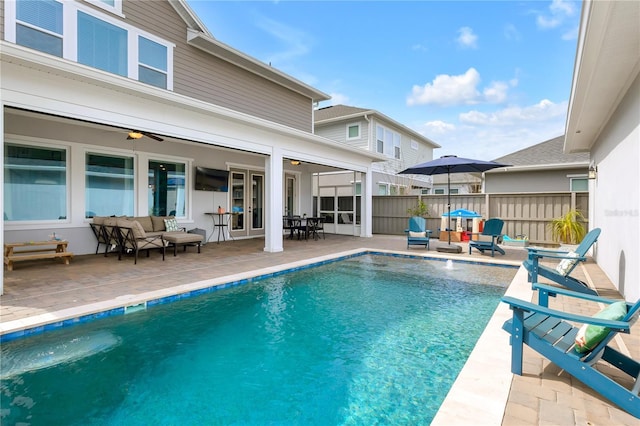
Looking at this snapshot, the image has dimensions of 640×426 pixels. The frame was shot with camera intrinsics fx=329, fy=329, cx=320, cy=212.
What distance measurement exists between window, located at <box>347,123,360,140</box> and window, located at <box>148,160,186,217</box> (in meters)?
9.14

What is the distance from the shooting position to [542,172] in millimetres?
14680

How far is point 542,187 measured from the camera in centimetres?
1467

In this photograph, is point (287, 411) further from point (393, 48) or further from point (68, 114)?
point (393, 48)

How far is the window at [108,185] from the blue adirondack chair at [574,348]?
9.45 metres

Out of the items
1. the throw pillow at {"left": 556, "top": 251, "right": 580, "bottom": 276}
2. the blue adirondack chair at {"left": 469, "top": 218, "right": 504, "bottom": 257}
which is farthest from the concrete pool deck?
the throw pillow at {"left": 556, "top": 251, "right": 580, "bottom": 276}

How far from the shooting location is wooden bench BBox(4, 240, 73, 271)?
21.2ft

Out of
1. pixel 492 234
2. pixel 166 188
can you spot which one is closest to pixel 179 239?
A: pixel 166 188

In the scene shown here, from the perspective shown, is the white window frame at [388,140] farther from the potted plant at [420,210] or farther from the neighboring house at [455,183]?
the neighboring house at [455,183]

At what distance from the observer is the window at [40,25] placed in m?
6.62

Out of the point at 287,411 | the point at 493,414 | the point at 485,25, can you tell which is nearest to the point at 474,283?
the point at 493,414

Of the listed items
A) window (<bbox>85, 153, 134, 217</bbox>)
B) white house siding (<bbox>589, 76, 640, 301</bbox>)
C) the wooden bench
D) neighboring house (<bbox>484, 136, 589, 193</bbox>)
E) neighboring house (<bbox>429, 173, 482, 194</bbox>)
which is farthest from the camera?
neighboring house (<bbox>429, 173, 482, 194</bbox>)

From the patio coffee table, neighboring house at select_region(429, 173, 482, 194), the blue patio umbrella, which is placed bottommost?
the patio coffee table

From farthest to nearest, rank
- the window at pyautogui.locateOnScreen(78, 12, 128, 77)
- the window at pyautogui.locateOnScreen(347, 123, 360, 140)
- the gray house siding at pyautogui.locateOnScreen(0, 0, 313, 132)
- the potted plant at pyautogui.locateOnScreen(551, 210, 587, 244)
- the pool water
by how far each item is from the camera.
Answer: the window at pyautogui.locateOnScreen(347, 123, 360, 140) < the potted plant at pyautogui.locateOnScreen(551, 210, 587, 244) < the gray house siding at pyautogui.locateOnScreen(0, 0, 313, 132) < the window at pyautogui.locateOnScreen(78, 12, 128, 77) < the pool water

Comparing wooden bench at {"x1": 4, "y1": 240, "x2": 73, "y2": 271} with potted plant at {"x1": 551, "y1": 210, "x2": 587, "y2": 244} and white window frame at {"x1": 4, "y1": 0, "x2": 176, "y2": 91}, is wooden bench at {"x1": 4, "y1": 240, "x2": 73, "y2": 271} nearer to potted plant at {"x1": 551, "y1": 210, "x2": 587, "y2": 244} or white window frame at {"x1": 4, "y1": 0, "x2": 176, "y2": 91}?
white window frame at {"x1": 4, "y1": 0, "x2": 176, "y2": 91}
